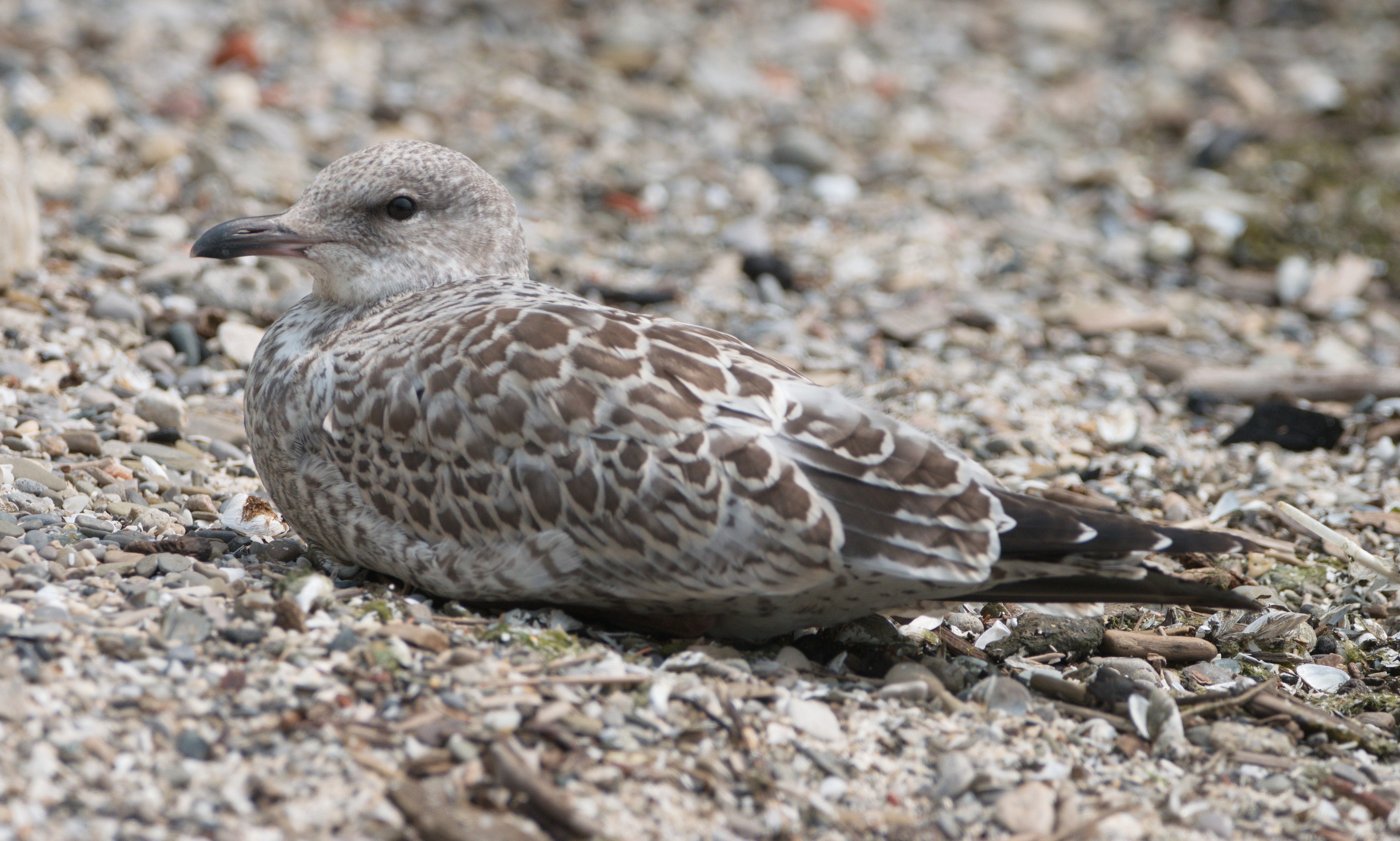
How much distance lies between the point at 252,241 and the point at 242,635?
4.99 ft

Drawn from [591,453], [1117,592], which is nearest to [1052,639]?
[1117,592]

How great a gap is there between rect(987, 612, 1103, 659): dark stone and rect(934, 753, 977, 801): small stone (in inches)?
30.1

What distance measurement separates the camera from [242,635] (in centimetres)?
321

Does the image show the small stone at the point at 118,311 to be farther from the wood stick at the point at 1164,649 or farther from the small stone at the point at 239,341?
the wood stick at the point at 1164,649

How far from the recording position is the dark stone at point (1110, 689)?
3.59 m

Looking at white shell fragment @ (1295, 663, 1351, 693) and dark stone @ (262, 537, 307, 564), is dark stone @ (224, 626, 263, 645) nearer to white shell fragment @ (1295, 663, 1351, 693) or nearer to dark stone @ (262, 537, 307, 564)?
dark stone @ (262, 537, 307, 564)

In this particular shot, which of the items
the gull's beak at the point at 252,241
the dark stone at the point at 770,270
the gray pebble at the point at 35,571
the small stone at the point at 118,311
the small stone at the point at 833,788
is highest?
the gull's beak at the point at 252,241

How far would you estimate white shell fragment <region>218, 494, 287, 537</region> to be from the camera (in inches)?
168

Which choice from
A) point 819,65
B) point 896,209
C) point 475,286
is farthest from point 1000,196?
point 475,286

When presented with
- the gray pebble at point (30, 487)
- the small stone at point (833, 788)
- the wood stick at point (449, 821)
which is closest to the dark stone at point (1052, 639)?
the small stone at point (833, 788)

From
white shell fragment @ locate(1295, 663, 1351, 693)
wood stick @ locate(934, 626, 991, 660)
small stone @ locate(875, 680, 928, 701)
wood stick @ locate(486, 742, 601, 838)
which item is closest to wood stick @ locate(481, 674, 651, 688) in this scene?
wood stick @ locate(486, 742, 601, 838)

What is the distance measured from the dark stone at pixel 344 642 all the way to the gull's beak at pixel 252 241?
1.49 m

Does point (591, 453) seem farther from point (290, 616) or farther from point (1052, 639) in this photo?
point (1052, 639)

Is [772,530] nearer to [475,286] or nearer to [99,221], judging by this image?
[475,286]
